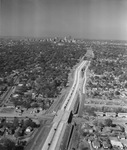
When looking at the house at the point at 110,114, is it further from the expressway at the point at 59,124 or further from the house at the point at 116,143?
the house at the point at 116,143

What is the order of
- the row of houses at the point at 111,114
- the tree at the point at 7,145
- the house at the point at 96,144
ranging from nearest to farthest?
the tree at the point at 7,145 < the house at the point at 96,144 < the row of houses at the point at 111,114

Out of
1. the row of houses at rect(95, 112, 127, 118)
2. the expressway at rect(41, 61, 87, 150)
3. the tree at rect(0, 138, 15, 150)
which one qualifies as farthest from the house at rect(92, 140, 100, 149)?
the tree at rect(0, 138, 15, 150)

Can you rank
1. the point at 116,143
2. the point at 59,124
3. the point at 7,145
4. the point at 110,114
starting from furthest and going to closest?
the point at 110,114 < the point at 59,124 < the point at 116,143 < the point at 7,145

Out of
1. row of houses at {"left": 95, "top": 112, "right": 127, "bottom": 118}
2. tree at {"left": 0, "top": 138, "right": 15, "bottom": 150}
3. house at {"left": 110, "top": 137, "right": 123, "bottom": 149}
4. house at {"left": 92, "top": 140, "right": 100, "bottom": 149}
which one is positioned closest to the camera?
tree at {"left": 0, "top": 138, "right": 15, "bottom": 150}

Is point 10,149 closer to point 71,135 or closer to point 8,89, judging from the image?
point 71,135

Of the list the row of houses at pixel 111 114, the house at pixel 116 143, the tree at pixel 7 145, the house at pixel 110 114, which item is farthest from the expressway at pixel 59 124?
the house at pixel 116 143

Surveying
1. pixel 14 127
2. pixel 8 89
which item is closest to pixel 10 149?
pixel 14 127

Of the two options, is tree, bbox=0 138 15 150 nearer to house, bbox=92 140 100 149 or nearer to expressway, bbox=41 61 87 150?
expressway, bbox=41 61 87 150

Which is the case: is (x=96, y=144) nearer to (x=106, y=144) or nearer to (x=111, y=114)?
(x=106, y=144)

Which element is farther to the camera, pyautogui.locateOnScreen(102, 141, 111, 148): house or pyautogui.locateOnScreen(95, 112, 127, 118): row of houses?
pyautogui.locateOnScreen(95, 112, 127, 118): row of houses

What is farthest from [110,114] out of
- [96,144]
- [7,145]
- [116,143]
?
[7,145]

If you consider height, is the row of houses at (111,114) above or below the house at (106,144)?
below
